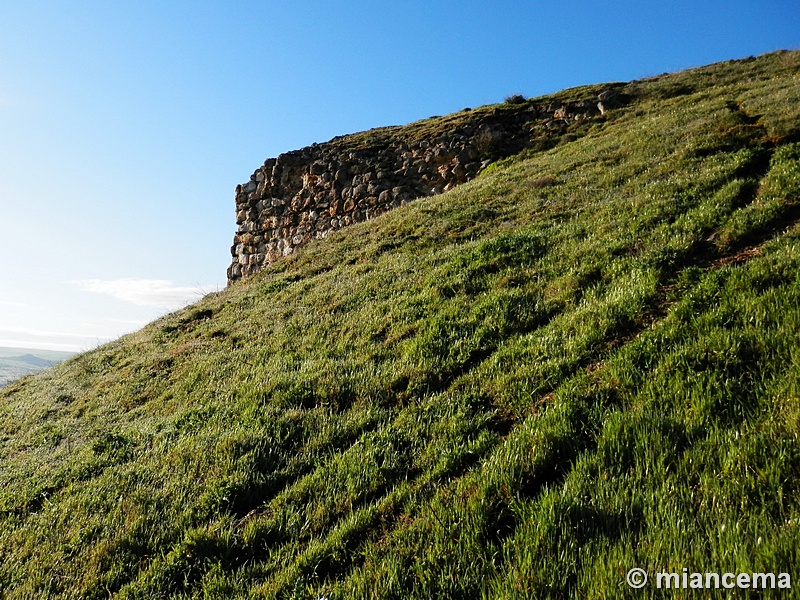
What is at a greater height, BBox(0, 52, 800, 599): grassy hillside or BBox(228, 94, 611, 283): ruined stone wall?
BBox(228, 94, 611, 283): ruined stone wall

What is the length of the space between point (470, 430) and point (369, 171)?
1081 inches

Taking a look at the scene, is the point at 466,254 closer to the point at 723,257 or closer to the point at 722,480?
the point at 723,257

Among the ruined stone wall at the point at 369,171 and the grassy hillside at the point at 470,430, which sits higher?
the ruined stone wall at the point at 369,171

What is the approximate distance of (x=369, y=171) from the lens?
3100cm

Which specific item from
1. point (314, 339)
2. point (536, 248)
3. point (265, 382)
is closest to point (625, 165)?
A: point (536, 248)

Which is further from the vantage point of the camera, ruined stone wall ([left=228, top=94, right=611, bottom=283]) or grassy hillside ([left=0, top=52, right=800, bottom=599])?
ruined stone wall ([left=228, top=94, right=611, bottom=283])

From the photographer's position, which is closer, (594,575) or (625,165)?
(594,575)

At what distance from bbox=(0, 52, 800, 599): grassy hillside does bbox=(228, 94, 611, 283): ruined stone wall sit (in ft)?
53.6

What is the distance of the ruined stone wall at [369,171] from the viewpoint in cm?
2888

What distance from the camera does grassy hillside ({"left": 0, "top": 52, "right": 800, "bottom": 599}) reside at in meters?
3.56

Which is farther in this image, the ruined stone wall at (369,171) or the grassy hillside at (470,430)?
the ruined stone wall at (369,171)

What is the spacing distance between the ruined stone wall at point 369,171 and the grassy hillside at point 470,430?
16342 millimetres

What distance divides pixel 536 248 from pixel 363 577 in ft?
31.0

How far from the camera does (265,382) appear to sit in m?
8.60
